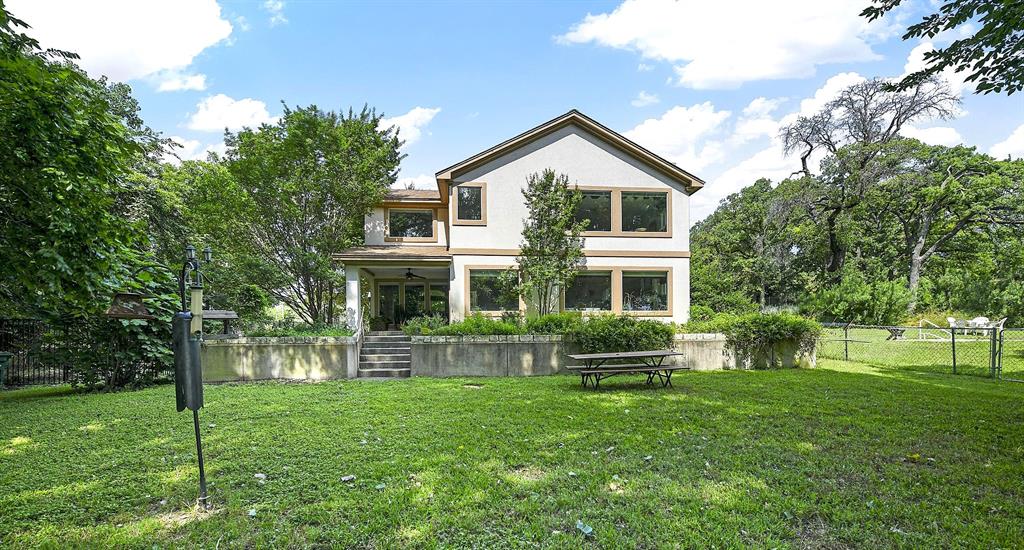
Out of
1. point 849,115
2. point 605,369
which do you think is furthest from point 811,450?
point 849,115

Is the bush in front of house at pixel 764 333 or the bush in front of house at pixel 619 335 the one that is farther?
the bush in front of house at pixel 764 333

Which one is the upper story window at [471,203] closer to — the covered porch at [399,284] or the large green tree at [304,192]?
the covered porch at [399,284]

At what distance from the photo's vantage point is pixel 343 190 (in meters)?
15.0

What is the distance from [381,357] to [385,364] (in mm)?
422

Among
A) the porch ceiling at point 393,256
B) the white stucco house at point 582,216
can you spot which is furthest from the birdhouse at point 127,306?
the white stucco house at point 582,216

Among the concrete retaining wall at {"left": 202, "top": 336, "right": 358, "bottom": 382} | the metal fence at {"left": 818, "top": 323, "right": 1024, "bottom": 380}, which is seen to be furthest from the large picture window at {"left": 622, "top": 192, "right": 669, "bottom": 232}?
the concrete retaining wall at {"left": 202, "top": 336, "right": 358, "bottom": 382}

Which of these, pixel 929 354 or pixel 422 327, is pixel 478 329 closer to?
pixel 422 327

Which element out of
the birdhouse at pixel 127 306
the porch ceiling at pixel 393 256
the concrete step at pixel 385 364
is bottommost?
the concrete step at pixel 385 364

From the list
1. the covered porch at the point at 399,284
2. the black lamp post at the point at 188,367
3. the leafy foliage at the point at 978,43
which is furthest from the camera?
the covered porch at the point at 399,284

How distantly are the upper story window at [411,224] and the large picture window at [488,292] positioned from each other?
2.79m

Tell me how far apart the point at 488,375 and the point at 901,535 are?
9410 millimetres

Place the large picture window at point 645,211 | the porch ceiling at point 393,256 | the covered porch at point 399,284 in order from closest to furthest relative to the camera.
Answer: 1. the porch ceiling at point 393,256
2. the covered porch at point 399,284
3. the large picture window at point 645,211

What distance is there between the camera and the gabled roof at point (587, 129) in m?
15.3

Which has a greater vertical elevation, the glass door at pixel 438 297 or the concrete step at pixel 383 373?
the glass door at pixel 438 297
